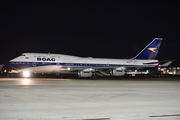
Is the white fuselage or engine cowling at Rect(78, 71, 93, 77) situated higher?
the white fuselage

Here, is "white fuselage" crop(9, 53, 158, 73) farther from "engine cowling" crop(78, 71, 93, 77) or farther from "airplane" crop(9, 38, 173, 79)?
"engine cowling" crop(78, 71, 93, 77)

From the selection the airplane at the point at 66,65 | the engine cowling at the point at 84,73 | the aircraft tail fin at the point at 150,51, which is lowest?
the engine cowling at the point at 84,73

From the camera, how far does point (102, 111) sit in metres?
9.06

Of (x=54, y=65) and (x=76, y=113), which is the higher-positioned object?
(x=54, y=65)

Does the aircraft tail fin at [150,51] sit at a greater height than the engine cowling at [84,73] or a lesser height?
greater

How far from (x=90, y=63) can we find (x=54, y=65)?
7.27m

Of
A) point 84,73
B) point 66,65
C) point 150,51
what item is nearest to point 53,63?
point 66,65

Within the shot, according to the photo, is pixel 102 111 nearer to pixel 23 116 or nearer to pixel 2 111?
pixel 23 116

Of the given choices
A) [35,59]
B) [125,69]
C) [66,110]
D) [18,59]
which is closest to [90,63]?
[125,69]

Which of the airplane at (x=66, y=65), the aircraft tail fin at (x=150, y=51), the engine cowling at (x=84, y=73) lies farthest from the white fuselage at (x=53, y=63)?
the aircraft tail fin at (x=150, y=51)

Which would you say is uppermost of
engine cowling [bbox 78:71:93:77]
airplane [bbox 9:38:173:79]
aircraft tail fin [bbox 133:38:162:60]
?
aircraft tail fin [bbox 133:38:162:60]

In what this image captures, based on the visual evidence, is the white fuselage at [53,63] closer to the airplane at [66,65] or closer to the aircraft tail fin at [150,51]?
the airplane at [66,65]

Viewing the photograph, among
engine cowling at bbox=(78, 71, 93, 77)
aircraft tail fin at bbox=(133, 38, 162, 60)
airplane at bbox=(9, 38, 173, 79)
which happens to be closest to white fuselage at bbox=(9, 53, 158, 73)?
airplane at bbox=(9, 38, 173, 79)

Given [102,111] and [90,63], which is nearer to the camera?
[102,111]
